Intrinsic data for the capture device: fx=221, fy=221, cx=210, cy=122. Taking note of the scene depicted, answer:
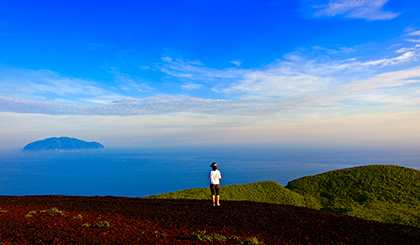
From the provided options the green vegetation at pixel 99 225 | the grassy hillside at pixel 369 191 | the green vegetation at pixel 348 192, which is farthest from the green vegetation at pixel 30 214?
the grassy hillside at pixel 369 191

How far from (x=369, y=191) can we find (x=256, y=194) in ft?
34.9

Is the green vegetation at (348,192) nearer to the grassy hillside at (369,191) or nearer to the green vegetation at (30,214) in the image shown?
the grassy hillside at (369,191)

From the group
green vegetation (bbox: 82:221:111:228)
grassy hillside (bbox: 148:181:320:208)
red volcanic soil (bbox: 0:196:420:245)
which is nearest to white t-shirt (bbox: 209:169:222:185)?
red volcanic soil (bbox: 0:196:420:245)

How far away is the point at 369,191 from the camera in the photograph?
20.8 meters

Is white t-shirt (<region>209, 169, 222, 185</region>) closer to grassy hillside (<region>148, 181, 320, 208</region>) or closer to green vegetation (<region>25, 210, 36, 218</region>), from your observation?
grassy hillside (<region>148, 181, 320, 208</region>)

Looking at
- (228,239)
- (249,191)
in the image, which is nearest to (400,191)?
(249,191)

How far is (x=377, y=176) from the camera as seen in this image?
22.9 meters

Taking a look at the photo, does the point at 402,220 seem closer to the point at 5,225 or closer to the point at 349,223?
the point at 349,223

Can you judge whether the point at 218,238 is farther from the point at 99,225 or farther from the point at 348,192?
the point at 348,192

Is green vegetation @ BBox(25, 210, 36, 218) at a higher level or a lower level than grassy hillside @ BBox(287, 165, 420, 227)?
higher

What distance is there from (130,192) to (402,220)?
177841 mm

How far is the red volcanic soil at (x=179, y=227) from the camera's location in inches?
267

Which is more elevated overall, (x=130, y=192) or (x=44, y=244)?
(x=44, y=244)

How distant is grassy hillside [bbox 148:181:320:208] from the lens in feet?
63.4
